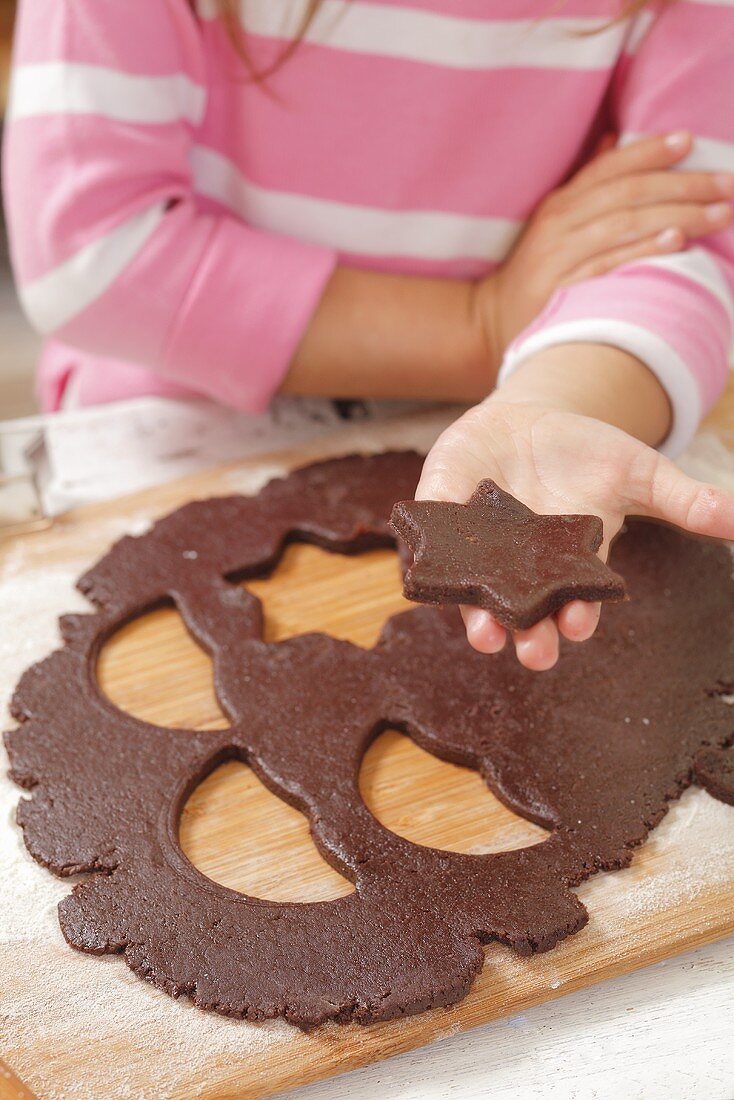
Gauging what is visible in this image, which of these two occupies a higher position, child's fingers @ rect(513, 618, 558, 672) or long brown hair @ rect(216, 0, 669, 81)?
long brown hair @ rect(216, 0, 669, 81)

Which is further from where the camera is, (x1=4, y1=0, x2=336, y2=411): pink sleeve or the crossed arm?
(x1=4, y1=0, x2=336, y2=411): pink sleeve

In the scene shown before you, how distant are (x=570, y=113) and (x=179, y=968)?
1071 mm

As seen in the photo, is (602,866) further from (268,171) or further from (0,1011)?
(268,171)

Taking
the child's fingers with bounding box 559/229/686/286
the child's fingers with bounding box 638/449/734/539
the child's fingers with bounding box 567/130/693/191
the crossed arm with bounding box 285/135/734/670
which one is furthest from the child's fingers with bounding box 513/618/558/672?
the child's fingers with bounding box 567/130/693/191

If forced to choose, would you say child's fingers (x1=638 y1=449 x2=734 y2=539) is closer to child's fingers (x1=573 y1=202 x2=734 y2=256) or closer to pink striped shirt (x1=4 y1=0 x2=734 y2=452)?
pink striped shirt (x1=4 y1=0 x2=734 y2=452)

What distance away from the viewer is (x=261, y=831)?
3.12 ft

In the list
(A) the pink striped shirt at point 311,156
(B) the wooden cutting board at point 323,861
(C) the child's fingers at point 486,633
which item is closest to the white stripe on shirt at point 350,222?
(A) the pink striped shirt at point 311,156

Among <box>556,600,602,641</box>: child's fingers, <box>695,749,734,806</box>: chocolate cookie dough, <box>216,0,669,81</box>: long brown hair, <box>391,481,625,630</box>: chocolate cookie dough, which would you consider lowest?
<box>695,749,734,806</box>: chocolate cookie dough

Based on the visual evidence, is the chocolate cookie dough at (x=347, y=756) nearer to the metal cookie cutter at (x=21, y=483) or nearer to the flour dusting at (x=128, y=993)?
the flour dusting at (x=128, y=993)

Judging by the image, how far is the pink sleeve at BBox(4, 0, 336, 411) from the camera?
1.20 metres

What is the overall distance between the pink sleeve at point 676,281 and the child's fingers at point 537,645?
1.56ft

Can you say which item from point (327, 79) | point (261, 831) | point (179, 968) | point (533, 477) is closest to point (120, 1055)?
point (179, 968)

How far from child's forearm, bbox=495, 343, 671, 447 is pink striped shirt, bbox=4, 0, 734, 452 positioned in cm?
2

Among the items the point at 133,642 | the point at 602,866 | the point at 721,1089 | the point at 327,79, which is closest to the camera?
the point at 721,1089
